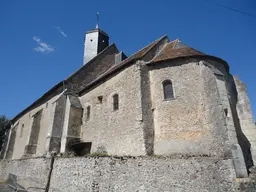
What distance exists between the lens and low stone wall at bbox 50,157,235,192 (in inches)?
284

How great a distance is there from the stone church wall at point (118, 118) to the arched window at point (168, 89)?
62.0 inches

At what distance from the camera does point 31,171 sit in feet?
40.7

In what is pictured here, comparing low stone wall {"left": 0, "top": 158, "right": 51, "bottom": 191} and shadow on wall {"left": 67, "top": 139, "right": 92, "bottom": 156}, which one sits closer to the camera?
low stone wall {"left": 0, "top": 158, "right": 51, "bottom": 191}

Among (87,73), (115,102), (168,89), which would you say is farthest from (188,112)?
(87,73)

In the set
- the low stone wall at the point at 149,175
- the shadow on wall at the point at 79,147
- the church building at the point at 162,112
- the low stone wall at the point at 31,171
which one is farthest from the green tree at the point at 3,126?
the low stone wall at the point at 149,175

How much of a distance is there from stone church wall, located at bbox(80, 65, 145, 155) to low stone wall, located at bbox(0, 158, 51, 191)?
10.7 feet

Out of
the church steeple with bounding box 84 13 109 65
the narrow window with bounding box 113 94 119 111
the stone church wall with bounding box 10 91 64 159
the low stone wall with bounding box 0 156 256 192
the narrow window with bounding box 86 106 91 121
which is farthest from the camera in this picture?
the church steeple with bounding box 84 13 109 65

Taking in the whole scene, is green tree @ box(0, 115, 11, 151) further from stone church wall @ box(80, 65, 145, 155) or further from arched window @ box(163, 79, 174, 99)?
arched window @ box(163, 79, 174, 99)

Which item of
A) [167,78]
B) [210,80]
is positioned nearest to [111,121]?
[167,78]

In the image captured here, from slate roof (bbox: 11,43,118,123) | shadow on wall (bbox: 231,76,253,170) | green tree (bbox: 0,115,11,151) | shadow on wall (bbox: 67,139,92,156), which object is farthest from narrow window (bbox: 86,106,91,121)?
green tree (bbox: 0,115,11,151)

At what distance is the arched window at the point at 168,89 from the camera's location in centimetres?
1102

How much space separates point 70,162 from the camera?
396 inches

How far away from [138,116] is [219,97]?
169 inches

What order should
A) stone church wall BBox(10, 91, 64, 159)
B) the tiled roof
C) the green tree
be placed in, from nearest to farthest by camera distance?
the tiled roof → stone church wall BBox(10, 91, 64, 159) → the green tree
